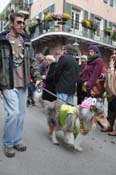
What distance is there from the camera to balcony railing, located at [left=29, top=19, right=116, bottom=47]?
28.8 m

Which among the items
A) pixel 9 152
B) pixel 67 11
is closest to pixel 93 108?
pixel 9 152

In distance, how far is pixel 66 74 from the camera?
25.3ft

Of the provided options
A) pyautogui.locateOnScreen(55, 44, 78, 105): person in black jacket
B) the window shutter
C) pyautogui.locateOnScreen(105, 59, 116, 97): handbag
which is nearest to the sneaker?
pyautogui.locateOnScreen(55, 44, 78, 105): person in black jacket

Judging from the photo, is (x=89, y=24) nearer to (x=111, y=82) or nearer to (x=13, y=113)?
(x=111, y=82)

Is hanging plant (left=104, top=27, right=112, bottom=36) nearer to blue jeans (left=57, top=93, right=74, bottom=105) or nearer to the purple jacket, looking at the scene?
the purple jacket

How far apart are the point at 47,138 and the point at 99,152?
3.58 feet

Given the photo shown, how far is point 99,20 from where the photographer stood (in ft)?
112

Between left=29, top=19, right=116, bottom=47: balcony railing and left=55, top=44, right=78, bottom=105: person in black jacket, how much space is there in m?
20.7

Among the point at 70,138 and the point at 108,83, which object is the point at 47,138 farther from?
the point at 108,83

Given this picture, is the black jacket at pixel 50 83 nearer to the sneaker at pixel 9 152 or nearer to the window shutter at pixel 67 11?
the sneaker at pixel 9 152

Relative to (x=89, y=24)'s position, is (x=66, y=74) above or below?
below

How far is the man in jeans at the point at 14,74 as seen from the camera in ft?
17.6

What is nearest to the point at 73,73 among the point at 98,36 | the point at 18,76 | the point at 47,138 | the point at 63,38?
the point at 47,138

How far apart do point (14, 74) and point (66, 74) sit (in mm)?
2318
